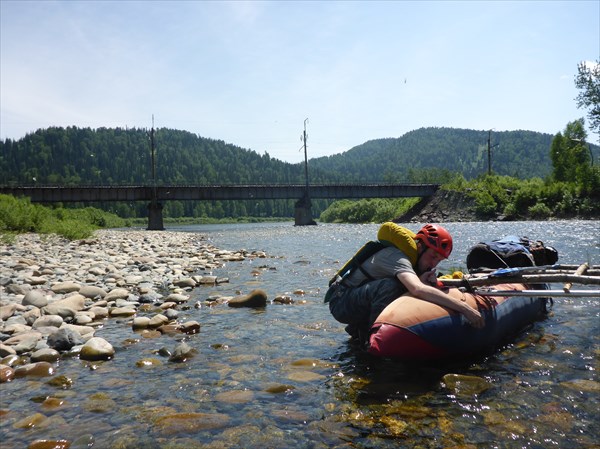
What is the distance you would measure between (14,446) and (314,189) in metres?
78.3

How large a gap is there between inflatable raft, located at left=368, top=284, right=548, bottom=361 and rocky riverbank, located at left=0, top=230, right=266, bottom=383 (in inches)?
114

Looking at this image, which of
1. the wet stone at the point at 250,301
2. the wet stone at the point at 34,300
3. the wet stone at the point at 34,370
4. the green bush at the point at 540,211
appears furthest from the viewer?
the green bush at the point at 540,211

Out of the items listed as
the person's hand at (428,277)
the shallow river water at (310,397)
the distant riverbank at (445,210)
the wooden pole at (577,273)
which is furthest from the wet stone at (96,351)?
the distant riverbank at (445,210)

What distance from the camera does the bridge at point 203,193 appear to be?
65250 millimetres

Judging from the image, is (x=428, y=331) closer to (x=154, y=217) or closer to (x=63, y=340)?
(x=63, y=340)

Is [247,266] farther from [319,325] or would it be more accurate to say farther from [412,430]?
[412,430]

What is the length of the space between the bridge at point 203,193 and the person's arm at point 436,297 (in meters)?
65.3

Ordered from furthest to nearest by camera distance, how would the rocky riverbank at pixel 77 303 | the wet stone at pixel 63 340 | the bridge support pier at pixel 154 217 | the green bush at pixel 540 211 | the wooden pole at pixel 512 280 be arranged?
1. the bridge support pier at pixel 154 217
2. the green bush at pixel 540 211
3. the wet stone at pixel 63 340
4. the rocky riverbank at pixel 77 303
5. the wooden pole at pixel 512 280

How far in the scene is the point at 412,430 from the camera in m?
4.05

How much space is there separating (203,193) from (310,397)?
71435 mm

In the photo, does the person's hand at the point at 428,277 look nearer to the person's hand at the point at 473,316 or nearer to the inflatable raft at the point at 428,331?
the inflatable raft at the point at 428,331

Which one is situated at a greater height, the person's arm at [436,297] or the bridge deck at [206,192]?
the bridge deck at [206,192]

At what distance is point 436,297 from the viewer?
5.43m

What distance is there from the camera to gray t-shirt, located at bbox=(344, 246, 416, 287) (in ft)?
18.9
